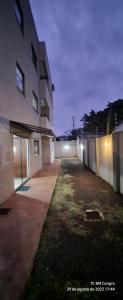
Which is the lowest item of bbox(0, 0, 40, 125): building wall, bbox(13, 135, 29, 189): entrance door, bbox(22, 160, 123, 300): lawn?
bbox(22, 160, 123, 300): lawn

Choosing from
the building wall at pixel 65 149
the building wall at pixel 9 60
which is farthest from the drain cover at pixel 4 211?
the building wall at pixel 65 149

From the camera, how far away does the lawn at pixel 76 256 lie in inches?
90.5

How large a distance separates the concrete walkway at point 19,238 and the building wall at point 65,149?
848 inches

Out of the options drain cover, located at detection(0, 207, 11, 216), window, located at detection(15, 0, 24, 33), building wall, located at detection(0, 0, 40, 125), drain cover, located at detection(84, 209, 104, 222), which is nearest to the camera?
drain cover, located at detection(84, 209, 104, 222)

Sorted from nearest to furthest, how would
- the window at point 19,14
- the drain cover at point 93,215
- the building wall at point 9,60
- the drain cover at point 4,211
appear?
the drain cover at point 93,215, the drain cover at point 4,211, the building wall at point 9,60, the window at point 19,14

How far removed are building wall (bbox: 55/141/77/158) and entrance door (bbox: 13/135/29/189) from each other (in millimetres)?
18100

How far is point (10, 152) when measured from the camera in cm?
658

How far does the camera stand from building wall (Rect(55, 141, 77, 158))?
91.7 feet

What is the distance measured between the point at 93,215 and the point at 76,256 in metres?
Result: 1.89

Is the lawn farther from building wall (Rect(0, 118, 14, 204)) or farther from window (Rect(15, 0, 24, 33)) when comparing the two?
window (Rect(15, 0, 24, 33))

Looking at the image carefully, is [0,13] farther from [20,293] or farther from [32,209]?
[20,293]

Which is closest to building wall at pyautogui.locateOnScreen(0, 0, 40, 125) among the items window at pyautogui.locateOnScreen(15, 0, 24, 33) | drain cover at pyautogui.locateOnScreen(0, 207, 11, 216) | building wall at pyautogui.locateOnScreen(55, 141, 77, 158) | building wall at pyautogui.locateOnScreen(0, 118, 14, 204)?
building wall at pyautogui.locateOnScreen(0, 118, 14, 204)

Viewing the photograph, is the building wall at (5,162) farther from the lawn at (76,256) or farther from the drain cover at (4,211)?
the lawn at (76,256)

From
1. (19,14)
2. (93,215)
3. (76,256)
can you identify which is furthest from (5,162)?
(19,14)
